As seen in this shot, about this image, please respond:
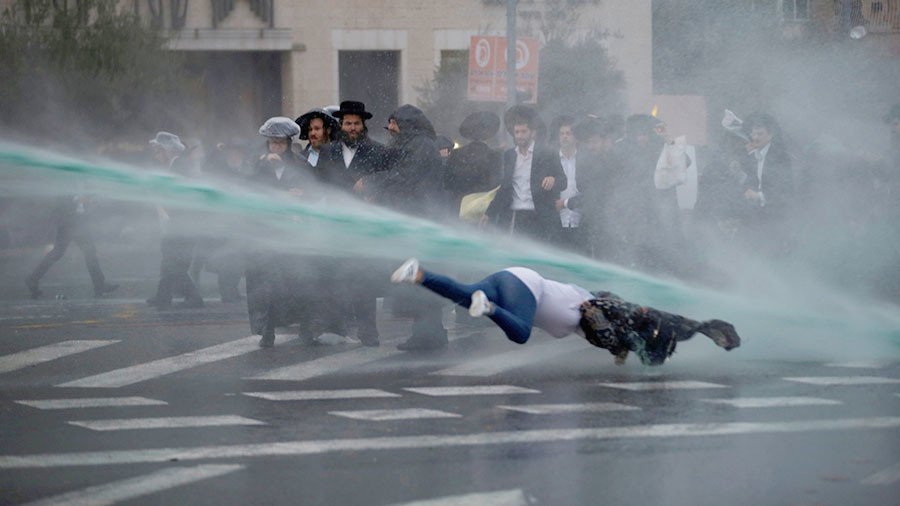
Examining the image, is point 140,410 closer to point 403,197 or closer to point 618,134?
point 403,197

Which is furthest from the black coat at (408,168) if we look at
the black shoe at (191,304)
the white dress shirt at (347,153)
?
the black shoe at (191,304)

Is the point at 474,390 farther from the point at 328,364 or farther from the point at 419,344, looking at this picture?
the point at 419,344

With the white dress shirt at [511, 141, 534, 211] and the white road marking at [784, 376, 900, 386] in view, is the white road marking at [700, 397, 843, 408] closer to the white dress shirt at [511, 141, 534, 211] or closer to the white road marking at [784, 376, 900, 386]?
the white road marking at [784, 376, 900, 386]

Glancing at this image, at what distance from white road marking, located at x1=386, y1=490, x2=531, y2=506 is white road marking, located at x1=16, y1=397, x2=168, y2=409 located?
3267 mm

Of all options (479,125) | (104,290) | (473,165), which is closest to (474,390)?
(473,165)

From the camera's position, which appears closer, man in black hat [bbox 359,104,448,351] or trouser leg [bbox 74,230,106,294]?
man in black hat [bbox 359,104,448,351]

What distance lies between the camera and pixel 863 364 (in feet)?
35.7

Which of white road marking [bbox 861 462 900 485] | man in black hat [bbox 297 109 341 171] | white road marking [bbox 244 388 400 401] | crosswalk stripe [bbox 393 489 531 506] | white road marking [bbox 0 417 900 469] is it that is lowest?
white road marking [bbox 244 388 400 401]

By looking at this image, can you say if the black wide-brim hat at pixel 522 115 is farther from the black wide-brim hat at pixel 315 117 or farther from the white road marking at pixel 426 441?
the white road marking at pixel 426 441

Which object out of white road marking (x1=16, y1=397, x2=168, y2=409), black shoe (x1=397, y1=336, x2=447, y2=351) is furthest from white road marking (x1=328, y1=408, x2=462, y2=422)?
black shoe (x1=397, y1=336, x2=447, y2=351)

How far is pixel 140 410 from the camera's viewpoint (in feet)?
30.5

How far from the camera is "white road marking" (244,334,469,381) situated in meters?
10.8

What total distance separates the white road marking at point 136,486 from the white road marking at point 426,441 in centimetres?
27

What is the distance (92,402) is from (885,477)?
15.9 ft
